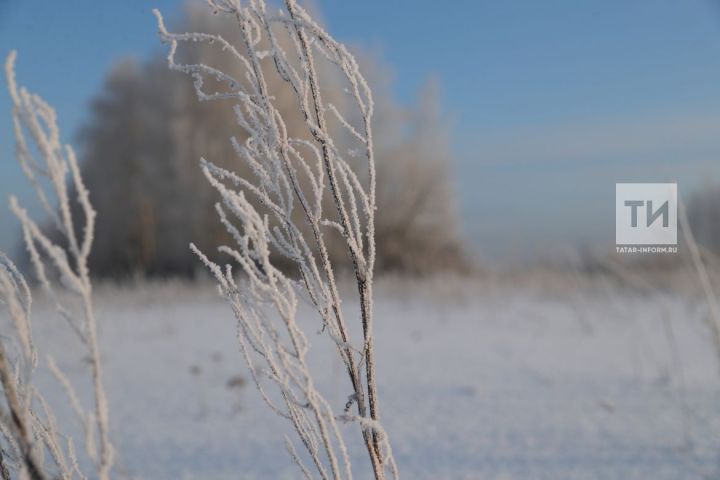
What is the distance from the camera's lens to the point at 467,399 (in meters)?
2.97

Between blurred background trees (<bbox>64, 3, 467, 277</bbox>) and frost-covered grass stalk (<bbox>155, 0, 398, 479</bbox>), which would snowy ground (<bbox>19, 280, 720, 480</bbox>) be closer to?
frost-covered grass stalk (<bbox>155, 0, 398, 479</bbox>)

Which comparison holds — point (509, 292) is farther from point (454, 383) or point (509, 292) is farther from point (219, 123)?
point (219, 123)

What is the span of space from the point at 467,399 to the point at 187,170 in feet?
30.5

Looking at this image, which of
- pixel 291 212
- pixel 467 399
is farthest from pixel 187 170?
pixel 291 212

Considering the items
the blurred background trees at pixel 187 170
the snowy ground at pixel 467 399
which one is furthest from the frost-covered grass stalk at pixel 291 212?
the blurred background trees at pixel 187 170

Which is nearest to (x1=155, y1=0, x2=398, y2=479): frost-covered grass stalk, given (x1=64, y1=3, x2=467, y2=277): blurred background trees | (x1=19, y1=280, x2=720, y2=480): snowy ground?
(x1=19, y1=280, x2=720, y2=480): snowy ground

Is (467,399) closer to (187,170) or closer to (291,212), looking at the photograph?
(291,212)

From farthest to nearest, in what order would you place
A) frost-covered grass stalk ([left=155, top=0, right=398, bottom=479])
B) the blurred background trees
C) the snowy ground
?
the blurred background trees < the snowy ground < frost-covered grass stalk ([left=155, top=0, right=398, bottom=479])

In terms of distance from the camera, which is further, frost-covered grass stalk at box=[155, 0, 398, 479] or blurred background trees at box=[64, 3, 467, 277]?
blurred background trees at box=[64, 3, 467, 277]

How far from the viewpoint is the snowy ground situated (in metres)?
2.08

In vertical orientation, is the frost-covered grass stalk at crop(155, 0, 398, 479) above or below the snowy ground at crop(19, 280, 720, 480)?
above

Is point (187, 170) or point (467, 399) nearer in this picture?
point (467, 399)

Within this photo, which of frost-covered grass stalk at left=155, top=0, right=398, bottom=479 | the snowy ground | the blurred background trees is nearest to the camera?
frost-covered grass stalk at left=155, top=0, right=398, bottom=479

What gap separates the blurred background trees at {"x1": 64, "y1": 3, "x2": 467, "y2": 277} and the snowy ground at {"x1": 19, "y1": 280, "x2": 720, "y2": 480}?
5639 mm
